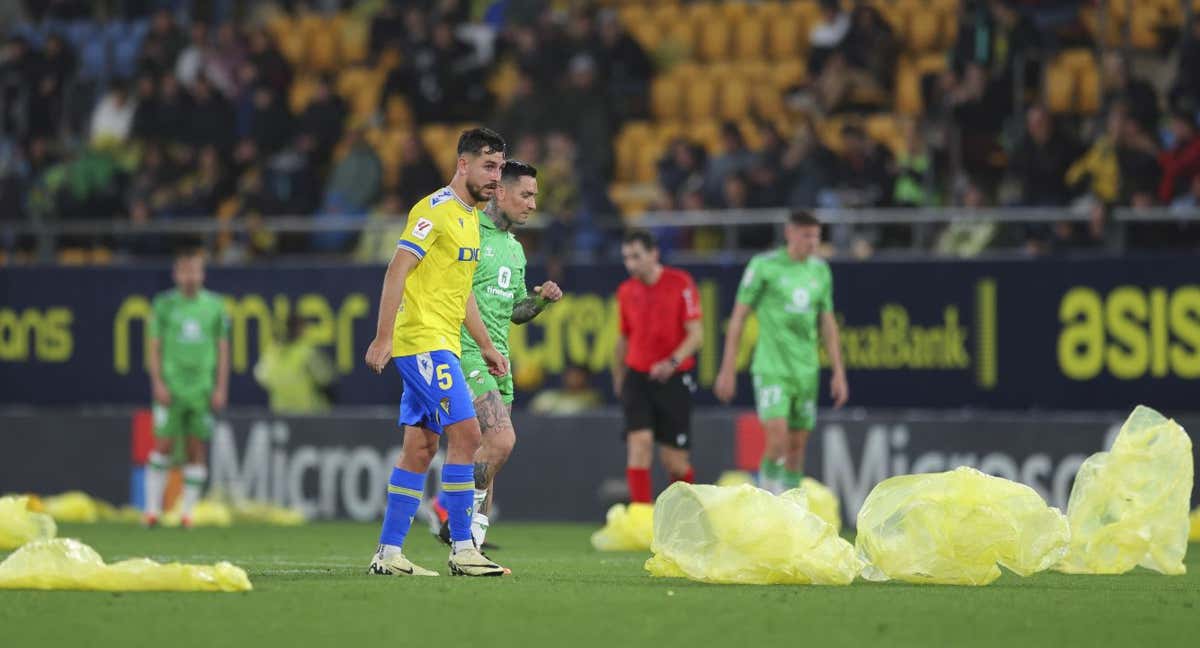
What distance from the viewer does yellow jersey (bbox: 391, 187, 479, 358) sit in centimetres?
959

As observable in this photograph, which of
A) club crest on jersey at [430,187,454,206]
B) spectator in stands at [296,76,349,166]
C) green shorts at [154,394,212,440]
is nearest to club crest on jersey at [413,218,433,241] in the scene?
club crest on jersey at [430,187,454,206]

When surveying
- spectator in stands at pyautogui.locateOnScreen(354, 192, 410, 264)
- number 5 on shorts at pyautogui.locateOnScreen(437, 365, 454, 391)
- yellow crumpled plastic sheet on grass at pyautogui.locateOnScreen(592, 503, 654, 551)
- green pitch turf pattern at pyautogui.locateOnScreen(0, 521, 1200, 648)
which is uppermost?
spectator in stands at pyautogui.locateOnScreen(354, 192, 410, 264)

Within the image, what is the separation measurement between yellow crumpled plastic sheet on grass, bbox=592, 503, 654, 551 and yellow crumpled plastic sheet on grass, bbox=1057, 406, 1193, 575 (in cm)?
378

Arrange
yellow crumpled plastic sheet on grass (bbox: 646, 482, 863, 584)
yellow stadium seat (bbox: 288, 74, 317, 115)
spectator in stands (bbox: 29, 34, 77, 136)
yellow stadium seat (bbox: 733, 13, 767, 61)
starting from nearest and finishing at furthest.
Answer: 1. yellow crumpled plastic sheet on grass (bbox: 646, 482, 863, 584)
2. yellow stadium seat (bbox: 733, 13, 767, 61)
3. yellow stadium seat (bbox: 288, 74, 317, 115)
4. spectator in stands (bbox: 29, 34, 77, 136)

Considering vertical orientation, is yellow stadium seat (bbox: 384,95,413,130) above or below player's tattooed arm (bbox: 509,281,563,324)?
above

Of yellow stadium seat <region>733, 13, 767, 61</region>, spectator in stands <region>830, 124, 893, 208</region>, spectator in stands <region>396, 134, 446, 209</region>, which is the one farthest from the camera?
yellow stadium seat <region>733, 13, 767, 61</region>

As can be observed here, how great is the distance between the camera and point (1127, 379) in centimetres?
1642

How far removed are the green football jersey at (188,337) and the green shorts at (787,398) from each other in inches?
216

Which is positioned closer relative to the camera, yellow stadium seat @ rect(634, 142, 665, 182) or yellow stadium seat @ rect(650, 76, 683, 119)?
yellow stadium seat @ rect(634, 142, 665, 182)

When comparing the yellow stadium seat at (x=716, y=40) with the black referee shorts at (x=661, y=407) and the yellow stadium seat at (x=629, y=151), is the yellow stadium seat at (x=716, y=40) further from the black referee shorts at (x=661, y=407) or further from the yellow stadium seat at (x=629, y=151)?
the black referee shorts at (x=661, y=407)

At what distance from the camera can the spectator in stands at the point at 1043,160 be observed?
17.3 m

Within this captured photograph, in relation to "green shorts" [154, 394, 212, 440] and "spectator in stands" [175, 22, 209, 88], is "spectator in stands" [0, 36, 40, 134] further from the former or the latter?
"green shorts" [154, 394, 212, 440]

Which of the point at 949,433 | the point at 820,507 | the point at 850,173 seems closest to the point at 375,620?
the point at 820,507

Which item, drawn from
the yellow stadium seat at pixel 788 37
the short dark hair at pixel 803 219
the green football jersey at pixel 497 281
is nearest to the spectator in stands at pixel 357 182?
the yellow stadium seat at pixel 788 37
